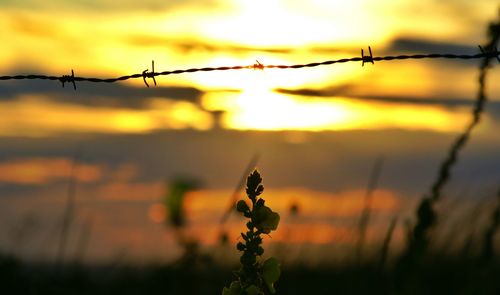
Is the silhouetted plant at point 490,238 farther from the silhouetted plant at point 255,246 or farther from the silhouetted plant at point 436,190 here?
the silhouetted plant at point 255,246

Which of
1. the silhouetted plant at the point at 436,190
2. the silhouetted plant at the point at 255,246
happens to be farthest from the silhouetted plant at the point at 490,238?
the silhouetted plant at the point at 255,246

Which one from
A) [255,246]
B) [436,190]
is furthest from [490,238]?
[255,246]

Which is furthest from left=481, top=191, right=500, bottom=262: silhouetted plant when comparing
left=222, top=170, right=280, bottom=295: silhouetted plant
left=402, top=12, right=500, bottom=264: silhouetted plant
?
left=222, top=170, right=280, bottom=295: silhouetted plant

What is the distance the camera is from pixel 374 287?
7.60 metres

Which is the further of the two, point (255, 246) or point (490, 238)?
point (490, 238)

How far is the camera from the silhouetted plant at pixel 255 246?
3045 mm

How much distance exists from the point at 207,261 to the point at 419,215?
2534 mm

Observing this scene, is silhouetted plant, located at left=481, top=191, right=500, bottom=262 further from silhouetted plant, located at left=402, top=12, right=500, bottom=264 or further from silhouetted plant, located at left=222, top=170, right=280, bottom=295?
silhouetted plant, located at left=222, top=170, right=280, bottom=295

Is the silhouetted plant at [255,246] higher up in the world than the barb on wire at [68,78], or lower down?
lower down

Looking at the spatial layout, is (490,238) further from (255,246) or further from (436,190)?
(255,246)

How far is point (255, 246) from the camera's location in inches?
121

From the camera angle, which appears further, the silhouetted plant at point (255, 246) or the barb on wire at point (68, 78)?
the barb on wire at point (68, 78)

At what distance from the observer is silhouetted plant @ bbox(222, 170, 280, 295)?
3.04 m

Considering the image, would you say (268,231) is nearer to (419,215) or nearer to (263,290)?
(263,290)
